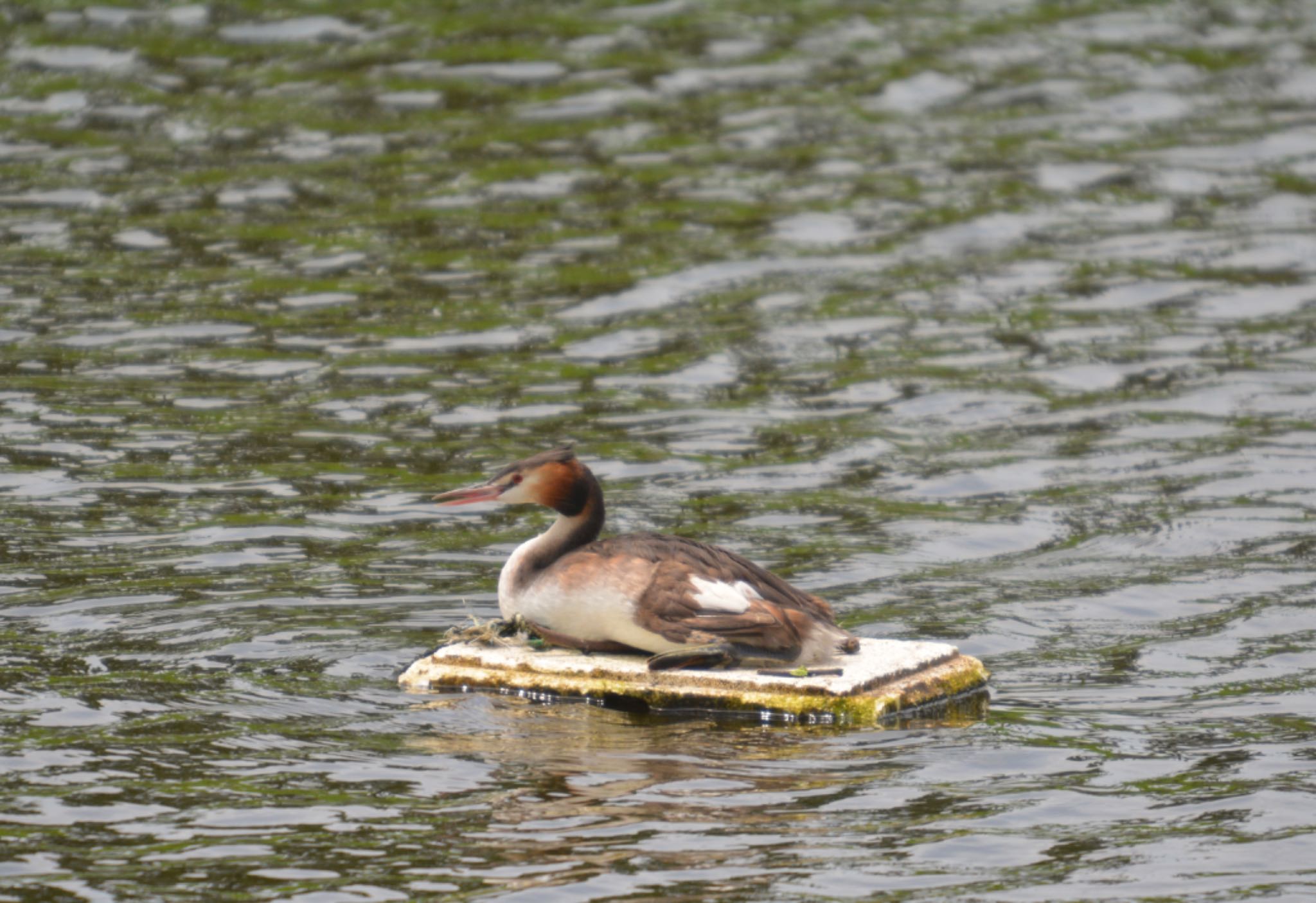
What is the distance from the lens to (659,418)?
14047 millimetres

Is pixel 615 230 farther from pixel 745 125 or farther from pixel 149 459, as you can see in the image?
pixel 149 459

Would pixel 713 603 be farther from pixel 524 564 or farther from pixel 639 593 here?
pixel 524 564

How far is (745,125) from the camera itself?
69.3ft

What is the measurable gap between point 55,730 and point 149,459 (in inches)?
192

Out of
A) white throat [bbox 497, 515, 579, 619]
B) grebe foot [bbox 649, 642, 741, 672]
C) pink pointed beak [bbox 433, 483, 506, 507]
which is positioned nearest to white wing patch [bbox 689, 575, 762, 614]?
grebe foot [bbox 649, 642, 741, 672]

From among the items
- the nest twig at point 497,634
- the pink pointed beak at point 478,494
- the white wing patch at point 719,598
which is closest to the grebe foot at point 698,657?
the white wing patch at point 719,598

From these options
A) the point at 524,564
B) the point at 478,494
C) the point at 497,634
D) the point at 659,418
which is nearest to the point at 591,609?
the point at 524,564

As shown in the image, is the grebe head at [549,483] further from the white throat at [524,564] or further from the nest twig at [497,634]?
the nest twig at [497,634]

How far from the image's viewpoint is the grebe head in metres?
9.06

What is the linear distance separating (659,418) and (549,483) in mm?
5007

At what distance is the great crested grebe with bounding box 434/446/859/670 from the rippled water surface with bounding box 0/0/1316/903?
411mm

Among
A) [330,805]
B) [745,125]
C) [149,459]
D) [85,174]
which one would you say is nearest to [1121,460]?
[149,459]

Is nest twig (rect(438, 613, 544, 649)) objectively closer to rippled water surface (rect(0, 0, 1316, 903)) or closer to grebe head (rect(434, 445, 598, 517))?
rippled water surface (rect(0, 0, 1316, 903))

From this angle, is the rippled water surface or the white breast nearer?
the rippled water surface
